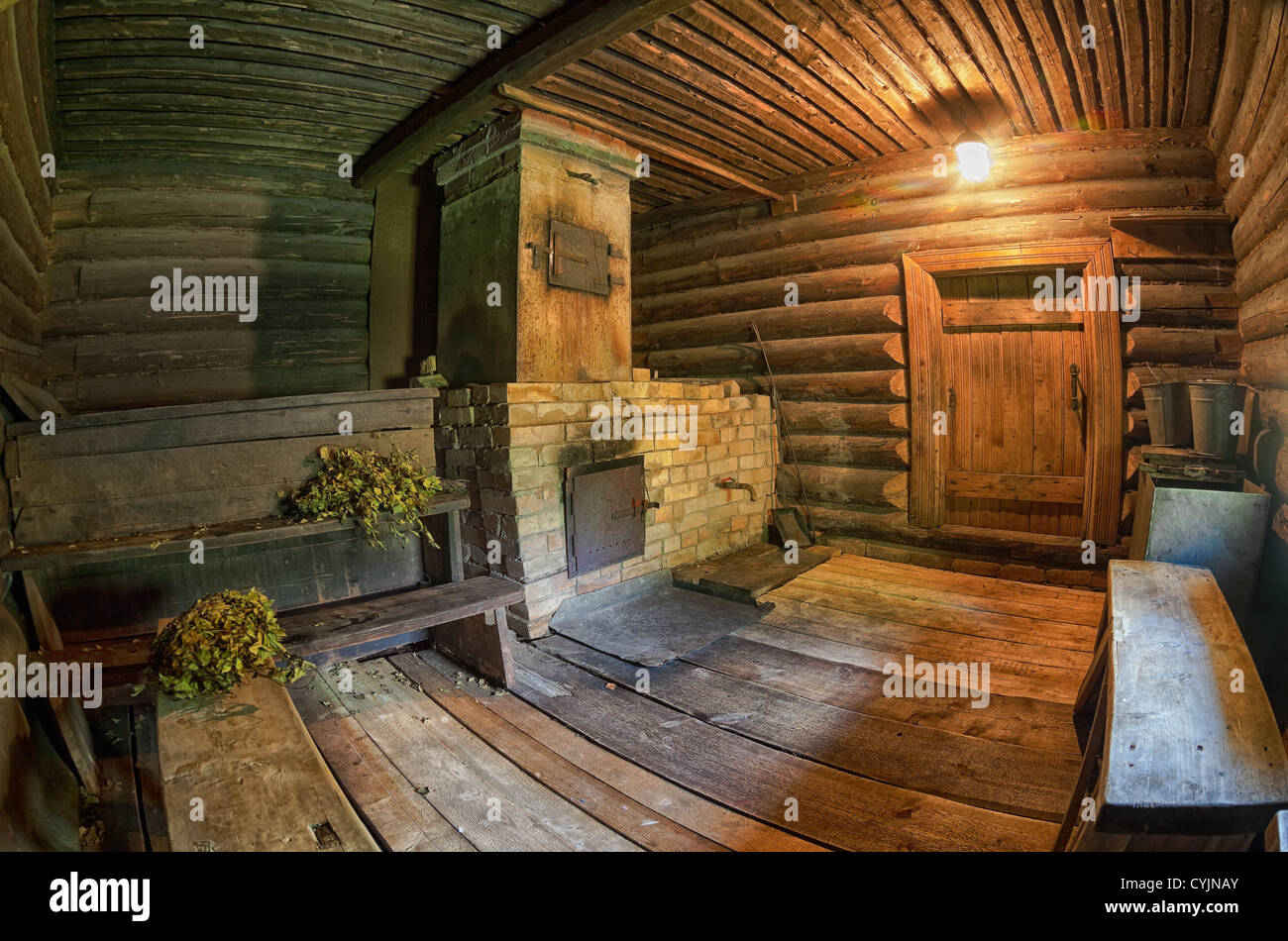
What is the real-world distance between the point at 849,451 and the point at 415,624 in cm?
473

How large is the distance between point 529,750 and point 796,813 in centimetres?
132

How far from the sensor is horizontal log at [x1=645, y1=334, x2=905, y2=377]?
593 centimetres

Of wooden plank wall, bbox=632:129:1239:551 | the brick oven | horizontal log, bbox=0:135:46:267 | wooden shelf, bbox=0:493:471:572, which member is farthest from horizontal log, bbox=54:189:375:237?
wooden shelf, bbox=0:493:471:572

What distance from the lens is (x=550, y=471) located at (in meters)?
4.38

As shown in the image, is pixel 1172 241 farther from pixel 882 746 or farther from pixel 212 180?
pixel 212 180

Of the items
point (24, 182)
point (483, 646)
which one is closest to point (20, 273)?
point (24, 182)

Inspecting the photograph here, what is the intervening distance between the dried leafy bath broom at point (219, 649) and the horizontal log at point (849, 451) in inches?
209

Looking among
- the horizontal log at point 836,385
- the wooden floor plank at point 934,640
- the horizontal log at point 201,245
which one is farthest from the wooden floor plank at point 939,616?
the horizontal log at point 201,245

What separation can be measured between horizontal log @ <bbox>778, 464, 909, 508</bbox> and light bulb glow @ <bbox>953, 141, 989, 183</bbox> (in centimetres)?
282

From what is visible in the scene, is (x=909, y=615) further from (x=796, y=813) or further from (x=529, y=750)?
(x=529, y=750)

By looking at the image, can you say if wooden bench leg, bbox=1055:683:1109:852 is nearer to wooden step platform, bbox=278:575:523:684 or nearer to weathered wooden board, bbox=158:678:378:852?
weathered wooden board, bbox=158:678:378:852

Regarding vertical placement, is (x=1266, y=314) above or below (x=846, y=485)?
above

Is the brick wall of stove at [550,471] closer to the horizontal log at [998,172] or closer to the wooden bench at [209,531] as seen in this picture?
the wooden bench at [209,531]
